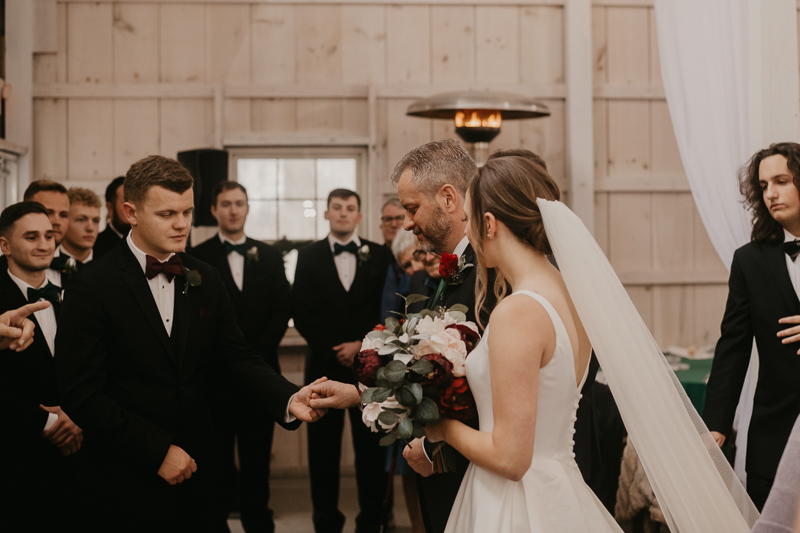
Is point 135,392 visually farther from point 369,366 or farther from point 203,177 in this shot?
point 203,177

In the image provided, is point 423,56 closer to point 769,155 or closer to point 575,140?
point 575,140

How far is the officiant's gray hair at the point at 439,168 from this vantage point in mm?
2191

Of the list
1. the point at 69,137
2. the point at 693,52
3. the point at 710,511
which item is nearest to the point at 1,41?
the point at 69,137

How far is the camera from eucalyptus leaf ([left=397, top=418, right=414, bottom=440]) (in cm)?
161

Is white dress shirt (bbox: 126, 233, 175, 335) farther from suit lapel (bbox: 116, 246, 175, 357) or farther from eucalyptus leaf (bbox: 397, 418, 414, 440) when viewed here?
eucalyptus leaf (bbox: 397, 418, 414, 440)

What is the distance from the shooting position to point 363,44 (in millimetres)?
5188

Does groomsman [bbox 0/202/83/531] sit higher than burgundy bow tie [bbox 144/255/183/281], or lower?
lower

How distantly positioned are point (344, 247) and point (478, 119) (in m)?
1.25

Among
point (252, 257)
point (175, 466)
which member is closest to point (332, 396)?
point (175, 466)

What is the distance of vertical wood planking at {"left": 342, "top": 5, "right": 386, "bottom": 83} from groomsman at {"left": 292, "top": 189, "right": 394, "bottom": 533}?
4.36 ft

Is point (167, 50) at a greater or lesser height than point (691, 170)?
greater

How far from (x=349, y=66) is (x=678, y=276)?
2.84 metres

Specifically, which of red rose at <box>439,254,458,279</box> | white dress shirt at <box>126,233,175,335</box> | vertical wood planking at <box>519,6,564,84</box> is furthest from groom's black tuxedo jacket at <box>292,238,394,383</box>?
red rose at <box>439,254,458,279</box>

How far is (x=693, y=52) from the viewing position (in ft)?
10.3
